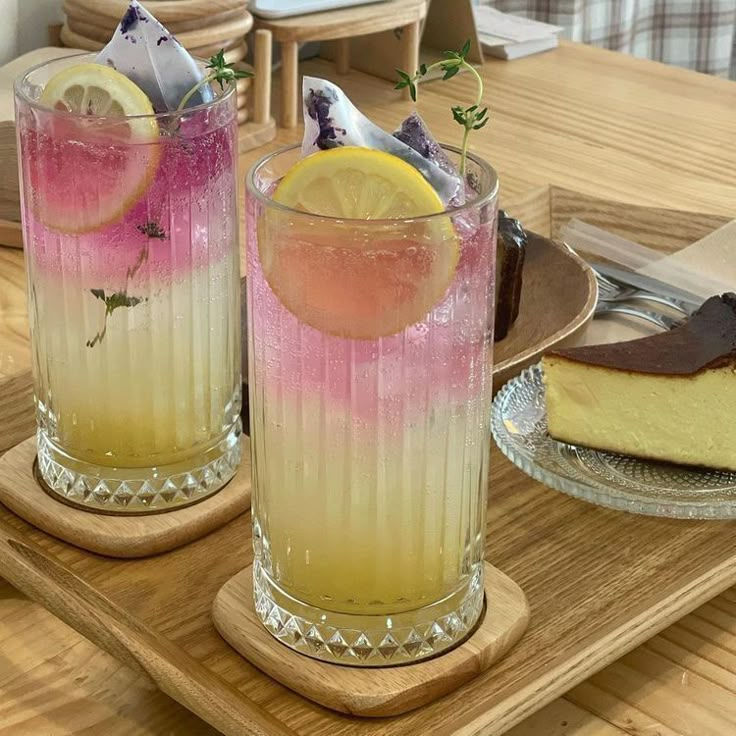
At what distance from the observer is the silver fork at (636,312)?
3.38 ft

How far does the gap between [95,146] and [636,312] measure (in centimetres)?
52

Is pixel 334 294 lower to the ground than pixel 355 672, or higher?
higher

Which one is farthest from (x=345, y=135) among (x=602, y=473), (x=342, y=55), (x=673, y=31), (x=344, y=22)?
(x=673, y=31)

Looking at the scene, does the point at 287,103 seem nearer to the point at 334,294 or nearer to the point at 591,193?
the point at 591,193

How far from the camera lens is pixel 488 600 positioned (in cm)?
67

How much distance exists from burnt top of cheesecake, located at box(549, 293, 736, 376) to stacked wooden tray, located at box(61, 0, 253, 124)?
0.64 metres

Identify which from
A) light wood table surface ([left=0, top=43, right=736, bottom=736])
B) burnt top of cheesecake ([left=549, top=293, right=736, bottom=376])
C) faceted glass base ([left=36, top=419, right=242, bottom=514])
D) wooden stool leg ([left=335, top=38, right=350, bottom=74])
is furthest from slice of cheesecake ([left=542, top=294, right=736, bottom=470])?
wooden stool leg ([left=335, top=38, right=350, bottom=74])

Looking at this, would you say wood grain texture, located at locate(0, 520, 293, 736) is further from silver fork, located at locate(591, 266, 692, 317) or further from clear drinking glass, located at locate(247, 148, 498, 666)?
silver fork, located at locate(591, 266, 692, 317)

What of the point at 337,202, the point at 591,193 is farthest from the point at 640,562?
the point at 591,193

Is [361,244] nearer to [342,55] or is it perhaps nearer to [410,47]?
[410,47]

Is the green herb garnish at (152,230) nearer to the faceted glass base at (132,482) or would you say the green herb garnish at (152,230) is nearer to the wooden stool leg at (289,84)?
the faceted glass base at (132,482)

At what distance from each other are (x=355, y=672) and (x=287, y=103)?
1016 millimetres

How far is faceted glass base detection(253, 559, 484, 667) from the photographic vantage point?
0.62 meters

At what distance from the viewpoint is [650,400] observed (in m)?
0.84
